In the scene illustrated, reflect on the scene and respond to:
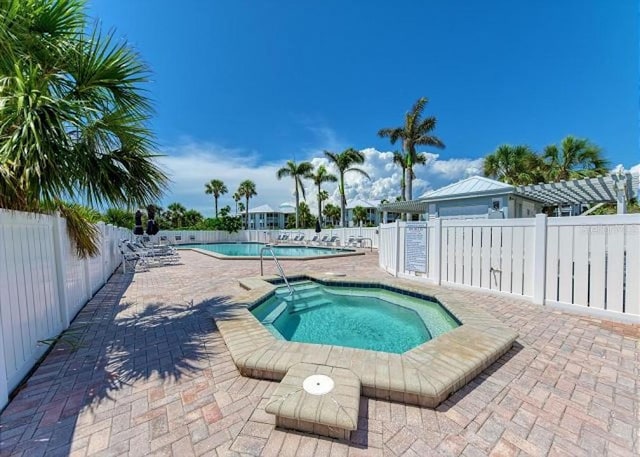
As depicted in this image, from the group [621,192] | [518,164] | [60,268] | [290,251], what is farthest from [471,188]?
[60,268]

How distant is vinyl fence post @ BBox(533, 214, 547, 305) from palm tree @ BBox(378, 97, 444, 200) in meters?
15.0

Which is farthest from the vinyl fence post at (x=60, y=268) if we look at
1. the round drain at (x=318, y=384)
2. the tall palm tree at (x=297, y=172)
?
the tall palm tree at (x=297, y=172)

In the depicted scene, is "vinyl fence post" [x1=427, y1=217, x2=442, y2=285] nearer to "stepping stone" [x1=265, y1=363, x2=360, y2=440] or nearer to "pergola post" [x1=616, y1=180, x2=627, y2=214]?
"stepping stone" [x1=265, y1=363, x2=360, y2=440]

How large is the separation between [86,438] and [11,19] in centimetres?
405

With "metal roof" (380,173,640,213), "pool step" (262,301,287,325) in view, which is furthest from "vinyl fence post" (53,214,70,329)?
"metal roof" (380,173,640,213)

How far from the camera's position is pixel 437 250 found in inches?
259

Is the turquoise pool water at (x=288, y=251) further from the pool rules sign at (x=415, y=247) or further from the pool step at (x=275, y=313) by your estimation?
the pool step at (x=275, y=313)

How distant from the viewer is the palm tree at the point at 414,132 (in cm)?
1823

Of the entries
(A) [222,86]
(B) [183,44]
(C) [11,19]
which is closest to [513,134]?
(A) [222,86]

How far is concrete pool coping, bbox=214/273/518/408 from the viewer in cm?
226

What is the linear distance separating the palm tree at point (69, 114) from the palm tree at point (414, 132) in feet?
58.9

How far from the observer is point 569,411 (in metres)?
2.10

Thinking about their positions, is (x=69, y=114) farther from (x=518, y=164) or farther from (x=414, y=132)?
(x=518, y=164)

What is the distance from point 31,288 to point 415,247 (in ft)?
24.1
